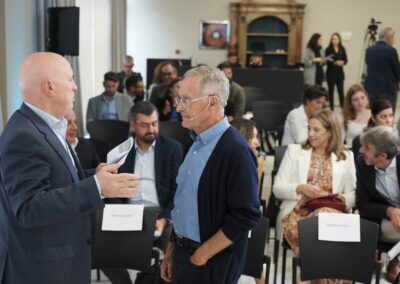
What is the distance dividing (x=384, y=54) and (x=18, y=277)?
6740mm

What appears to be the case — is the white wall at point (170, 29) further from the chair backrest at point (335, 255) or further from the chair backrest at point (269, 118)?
the chair backrest at point (335, 255)

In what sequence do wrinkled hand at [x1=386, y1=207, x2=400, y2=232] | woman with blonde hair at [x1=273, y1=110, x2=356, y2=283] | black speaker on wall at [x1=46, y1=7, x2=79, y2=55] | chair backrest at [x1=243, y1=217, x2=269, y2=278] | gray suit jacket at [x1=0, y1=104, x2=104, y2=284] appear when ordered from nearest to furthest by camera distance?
gray suit jacket at [x1=0, y1=104, x2=104, y2=284], chair backrest at [x1=243, y1=217, x2=269, y2=278], wrinkled hand at [x1=386, y1=207, x2=400, y2=232], woman with blonde hair at [x1=273, y1=110, x2=356, y2=283], black speaker on wall at [x1=46, y1=7, x2=79, y2=55]

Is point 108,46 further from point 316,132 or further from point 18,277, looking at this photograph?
point 18,277

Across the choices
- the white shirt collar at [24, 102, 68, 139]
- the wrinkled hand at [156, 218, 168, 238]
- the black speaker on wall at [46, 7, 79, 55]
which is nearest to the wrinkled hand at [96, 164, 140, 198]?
the white shirt collar at [24, 102, 68, 139]

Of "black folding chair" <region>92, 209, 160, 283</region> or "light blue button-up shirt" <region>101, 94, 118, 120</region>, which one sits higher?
"light blue button-up shirt" <region>101, 94, 118, 120</region>

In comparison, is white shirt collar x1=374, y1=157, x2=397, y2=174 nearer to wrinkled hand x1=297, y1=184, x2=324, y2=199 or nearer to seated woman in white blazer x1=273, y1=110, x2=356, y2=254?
seated woman in white blazer x1=273, y1=110, x2=356, y2=254

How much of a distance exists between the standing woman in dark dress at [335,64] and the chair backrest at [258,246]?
10637 mm

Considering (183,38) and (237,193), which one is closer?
(237,193)

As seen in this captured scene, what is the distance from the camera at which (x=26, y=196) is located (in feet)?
5.96

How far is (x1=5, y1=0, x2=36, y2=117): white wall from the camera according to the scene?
5.17 metres

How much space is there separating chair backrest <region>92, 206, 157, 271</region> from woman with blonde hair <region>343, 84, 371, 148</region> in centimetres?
292

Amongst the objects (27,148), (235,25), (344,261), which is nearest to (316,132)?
(344,261)

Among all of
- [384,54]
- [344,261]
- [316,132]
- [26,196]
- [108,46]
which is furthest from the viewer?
[108,46]

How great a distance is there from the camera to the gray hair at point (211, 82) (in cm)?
216
